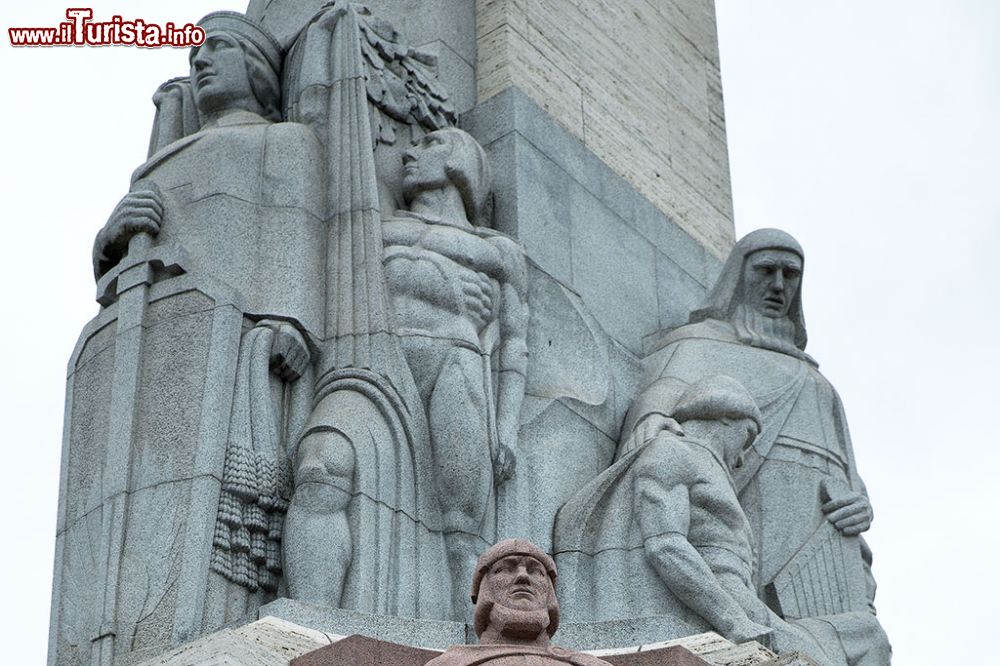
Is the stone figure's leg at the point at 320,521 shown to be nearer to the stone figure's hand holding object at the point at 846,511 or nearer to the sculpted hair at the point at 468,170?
the sculpted hair at the point at 468,170

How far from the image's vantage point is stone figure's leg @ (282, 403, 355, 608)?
13.5 metres

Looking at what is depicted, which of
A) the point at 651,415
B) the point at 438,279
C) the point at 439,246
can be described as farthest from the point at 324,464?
the point at 651,415

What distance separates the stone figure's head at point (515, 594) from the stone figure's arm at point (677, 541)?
9.15 feet

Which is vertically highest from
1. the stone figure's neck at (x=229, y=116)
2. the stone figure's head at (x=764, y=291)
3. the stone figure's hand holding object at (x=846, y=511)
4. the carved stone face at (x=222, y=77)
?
the carved stone face at (x=222, y=77)

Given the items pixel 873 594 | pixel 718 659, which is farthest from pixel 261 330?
pixel 873 594

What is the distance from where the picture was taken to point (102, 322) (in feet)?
48.8

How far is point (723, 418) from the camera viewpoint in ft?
50.9

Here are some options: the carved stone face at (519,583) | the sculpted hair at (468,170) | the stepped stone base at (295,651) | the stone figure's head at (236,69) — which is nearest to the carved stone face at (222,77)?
the stone figure's head at (236,69)

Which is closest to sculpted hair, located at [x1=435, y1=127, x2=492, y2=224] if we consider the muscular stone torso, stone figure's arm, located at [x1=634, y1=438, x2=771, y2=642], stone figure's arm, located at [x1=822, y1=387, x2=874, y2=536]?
the muscular stone torso

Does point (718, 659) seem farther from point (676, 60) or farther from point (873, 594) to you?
point (676, 60)

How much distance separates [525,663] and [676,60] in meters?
9.82

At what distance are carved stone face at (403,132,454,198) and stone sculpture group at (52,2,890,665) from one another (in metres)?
0.02

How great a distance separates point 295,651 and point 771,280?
19.3ft

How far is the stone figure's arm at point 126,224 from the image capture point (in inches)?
593
